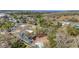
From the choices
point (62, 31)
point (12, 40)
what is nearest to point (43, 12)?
point (62, 31)
